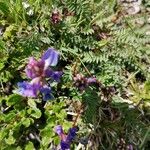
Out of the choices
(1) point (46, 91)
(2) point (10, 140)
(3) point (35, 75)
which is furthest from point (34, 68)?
(2) point (10, 140)

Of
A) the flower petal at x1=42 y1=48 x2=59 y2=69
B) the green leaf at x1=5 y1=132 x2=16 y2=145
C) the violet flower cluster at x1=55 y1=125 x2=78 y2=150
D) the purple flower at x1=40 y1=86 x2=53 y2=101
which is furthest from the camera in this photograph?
the green leaf at x1=5 y1=132 x2=16 y2=145

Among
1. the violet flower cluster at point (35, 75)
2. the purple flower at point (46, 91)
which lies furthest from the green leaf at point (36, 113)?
the violet flower cluster at point (35, 75)

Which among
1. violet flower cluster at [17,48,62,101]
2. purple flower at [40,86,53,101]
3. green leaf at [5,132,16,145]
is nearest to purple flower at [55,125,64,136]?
green leaf at [5,132,16,145]

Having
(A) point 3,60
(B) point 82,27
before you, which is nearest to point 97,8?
(B) point 82,27

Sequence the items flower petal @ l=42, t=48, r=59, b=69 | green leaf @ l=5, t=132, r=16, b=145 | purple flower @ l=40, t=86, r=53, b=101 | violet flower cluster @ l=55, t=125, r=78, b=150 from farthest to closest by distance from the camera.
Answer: green leaf @ l=5, t=132, r=16, b=145, violet flower cluster @ l=55, t=125, r=78, b=150, purple flower @ l=40, t=86, r=53, b=101, flower petal @ l=42, t=48, r=59, b=69

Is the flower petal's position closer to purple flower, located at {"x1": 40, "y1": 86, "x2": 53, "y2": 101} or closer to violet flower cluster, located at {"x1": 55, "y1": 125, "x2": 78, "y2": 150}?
purple flower, located at {"x1": 40, "y1": 86, "x2": 53, "y2": 101}
